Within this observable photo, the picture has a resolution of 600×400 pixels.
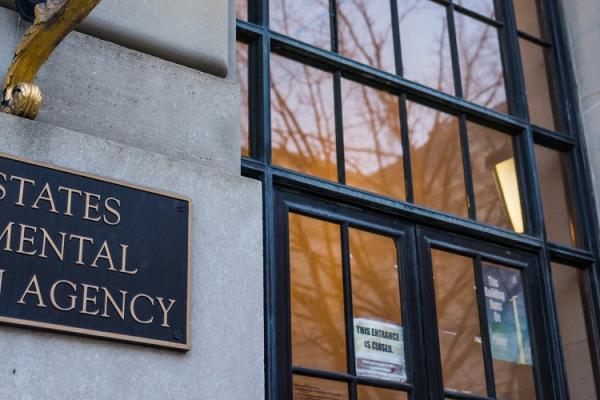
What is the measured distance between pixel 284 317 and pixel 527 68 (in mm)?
3562

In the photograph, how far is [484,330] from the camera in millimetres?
6613

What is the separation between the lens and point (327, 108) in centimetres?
676

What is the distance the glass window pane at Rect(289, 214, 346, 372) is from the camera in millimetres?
5746

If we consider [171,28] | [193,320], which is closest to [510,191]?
[171,28]

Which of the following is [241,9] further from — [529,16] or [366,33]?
[529,16]

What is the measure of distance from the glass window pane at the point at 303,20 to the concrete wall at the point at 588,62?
2.28 m

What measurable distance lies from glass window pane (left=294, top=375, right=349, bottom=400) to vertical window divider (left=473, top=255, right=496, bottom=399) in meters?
1.15

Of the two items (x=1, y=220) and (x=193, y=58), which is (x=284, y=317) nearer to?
(x=193, y=58)

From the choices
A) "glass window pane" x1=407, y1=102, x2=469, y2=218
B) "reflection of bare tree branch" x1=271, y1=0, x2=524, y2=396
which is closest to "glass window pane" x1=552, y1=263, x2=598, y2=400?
"reflection of bare tree branch" x1=271, y1=0, x2=524, y2=396

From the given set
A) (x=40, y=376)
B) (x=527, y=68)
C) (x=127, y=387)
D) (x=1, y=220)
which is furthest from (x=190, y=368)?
(x=527, y=68)

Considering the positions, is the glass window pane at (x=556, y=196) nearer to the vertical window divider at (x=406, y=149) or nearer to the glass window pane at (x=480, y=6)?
the glass window pane at (x=480, y=6)

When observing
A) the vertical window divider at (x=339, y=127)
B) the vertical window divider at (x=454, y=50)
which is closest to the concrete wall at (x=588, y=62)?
the vertical window divider at (x=454, y=50)

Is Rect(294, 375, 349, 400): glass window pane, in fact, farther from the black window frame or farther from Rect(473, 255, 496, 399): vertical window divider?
Rect(473, 255, 496, 399): vertical window divider

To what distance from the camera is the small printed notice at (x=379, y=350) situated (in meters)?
5.93
